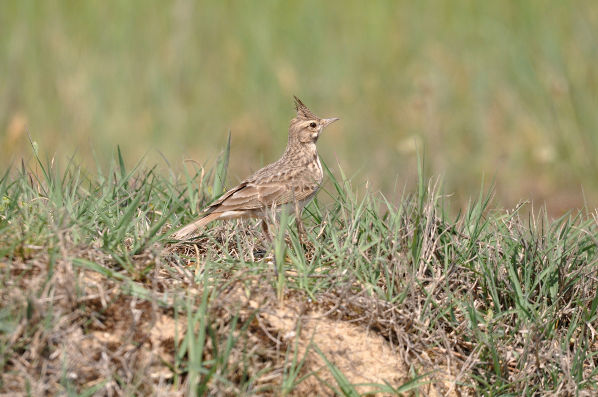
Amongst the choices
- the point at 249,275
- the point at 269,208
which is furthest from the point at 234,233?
the point at 249,275

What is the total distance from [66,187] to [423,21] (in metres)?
7.45

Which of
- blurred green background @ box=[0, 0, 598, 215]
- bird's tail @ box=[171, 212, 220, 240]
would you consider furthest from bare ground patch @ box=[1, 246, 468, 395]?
blurred green background @ box=[0, 0, 598, 215]

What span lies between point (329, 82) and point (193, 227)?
6098 mm

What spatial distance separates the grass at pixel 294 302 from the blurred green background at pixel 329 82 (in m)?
4.47

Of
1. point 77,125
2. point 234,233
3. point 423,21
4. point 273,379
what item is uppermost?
point 423,21

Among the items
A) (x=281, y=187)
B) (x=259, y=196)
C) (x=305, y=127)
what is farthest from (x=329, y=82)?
(x=259, y=196)

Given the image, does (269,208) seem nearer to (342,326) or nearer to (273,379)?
(342,326)

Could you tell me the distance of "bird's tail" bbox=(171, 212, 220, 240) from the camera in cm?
494

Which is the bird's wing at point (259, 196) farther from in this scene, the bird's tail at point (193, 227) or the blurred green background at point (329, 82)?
the blurred green background at point (329, 82)

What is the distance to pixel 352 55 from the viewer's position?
11.1m

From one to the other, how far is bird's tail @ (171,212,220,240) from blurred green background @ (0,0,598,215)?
14.4ft

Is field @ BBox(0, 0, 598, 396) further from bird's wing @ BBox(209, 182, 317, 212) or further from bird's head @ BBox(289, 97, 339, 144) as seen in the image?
bird's head @ BBox(289, 97, 339, 144)

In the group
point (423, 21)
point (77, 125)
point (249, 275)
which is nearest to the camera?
point (249, 275)

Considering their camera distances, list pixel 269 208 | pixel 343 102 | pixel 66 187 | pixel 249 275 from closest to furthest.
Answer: pixel 249 275 → pixel 66 187 → pixel 269 208 → pixel 343 102
